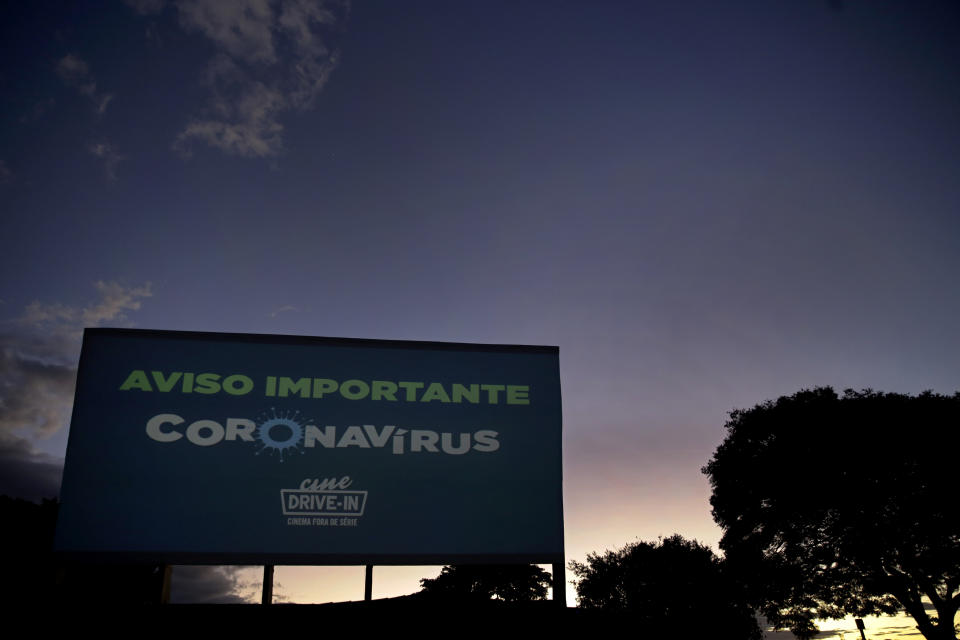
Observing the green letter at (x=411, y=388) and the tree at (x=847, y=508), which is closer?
the green letter at (x=411, y=388)

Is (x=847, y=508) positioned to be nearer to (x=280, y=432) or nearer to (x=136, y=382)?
(x=280, y=432)

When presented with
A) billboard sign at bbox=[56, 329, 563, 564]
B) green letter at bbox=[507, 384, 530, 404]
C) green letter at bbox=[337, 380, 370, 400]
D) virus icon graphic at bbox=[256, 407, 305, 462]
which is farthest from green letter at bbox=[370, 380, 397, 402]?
green letter at bbox=[507, 384, 530, 404]

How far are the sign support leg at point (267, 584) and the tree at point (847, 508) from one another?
84.7 ft

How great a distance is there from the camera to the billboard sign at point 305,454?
14469 mm

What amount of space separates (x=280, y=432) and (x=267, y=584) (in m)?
3.29

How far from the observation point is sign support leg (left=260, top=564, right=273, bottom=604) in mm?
14391

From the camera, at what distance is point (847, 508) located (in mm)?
30422

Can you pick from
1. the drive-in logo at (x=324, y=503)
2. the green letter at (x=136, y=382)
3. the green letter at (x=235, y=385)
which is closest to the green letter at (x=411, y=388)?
the drive-in logo at (x=324, y=503)

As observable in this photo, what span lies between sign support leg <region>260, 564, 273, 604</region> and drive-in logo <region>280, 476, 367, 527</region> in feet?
3.83

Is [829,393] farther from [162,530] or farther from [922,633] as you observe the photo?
[162,530]

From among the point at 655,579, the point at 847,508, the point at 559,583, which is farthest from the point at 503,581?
the point at 559,583

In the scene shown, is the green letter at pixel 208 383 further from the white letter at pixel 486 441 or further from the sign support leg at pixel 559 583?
the sign support leg at pixel 559 583

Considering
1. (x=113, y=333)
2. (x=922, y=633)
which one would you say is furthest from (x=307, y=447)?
(x=922, y=633)

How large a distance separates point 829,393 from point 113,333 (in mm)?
31465
